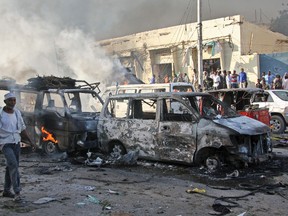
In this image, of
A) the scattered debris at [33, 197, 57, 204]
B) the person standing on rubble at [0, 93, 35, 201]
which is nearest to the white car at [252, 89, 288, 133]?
the scattered debris at [33, 197, 57, 204]

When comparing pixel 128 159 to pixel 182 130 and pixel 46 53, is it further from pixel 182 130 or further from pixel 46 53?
pixel 46 53

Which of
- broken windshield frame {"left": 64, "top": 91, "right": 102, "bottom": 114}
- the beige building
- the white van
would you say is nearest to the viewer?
broken windshield frame {"left": 64, "top": 91, "right": 102, "bottom": 114}

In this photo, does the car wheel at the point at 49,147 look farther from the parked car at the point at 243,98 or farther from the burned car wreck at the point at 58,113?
the parked car at the point at 243,98

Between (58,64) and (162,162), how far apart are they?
11298 mm

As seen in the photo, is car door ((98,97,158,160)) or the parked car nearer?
car door ((98,97,158,160))

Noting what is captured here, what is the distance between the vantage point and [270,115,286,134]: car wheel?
13.0 meters

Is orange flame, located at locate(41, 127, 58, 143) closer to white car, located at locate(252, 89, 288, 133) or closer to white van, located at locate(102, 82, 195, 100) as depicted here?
white van, located at locate(102, 82, 195, 100)

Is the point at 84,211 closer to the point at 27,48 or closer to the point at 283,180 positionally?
the point at 283,180

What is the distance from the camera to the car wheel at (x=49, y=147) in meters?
9.46

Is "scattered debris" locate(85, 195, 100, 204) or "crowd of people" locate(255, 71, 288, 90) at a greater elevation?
"crowd of people" locate(255, 71, 288, 90)

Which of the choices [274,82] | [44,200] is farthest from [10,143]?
[274,82]

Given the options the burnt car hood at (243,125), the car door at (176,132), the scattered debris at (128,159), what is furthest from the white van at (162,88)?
the burnt car hood at (243,125)

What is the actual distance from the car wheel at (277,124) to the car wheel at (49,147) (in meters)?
7.45

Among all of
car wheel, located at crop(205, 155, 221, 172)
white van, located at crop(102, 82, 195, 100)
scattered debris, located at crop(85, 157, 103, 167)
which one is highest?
white van, located at crop(102, 82, 195, 100)
